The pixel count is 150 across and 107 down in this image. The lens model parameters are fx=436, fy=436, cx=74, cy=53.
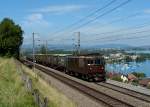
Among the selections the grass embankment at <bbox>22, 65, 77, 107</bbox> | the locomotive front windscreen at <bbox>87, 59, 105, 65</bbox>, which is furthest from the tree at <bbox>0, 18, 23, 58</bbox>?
the grass embankment at <bbox>22, 65, 77, 107</bbox>

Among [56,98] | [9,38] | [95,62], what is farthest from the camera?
[9,38]

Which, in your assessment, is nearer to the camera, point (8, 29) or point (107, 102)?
point (107, 102)

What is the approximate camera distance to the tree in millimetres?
105312

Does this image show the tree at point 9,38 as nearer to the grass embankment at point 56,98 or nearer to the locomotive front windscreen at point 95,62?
the locomotive front windscreen at point 95,62

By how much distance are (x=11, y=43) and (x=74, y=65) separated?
5444cm

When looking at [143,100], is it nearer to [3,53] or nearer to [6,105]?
[6,105]

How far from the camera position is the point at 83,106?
2480cm

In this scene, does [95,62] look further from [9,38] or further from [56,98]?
[9,38]

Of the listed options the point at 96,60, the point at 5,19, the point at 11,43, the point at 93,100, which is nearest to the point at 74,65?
the point at 96,60

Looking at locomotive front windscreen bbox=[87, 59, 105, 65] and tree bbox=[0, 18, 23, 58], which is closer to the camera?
locomotive front windscreen bbox=[87, 59, 105, 65]

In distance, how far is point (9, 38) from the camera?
349 ft

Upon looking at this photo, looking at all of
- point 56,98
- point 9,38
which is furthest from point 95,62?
point 9,38

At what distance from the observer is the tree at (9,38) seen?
10531 centimetres

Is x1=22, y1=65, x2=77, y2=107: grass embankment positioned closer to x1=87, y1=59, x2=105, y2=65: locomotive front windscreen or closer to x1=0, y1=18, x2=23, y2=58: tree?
x1=87, y1=59, x2=105, y2=65: locomotive front windscreen
